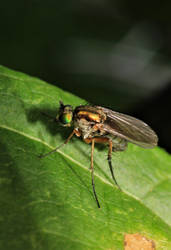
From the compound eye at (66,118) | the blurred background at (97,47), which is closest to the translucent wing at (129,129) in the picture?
the compound eye at (66,118)

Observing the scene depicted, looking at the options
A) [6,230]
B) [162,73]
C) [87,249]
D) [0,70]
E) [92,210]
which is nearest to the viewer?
[6,230]

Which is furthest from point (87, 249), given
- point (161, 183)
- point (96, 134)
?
point (96, 134)

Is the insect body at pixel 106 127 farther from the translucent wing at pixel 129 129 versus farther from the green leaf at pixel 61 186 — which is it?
the green leaf at pixel 61 186

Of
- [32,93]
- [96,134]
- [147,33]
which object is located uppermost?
[147,33]

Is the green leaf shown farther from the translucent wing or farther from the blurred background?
the blurred background

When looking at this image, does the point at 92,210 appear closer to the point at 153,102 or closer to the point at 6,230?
the point at 6,230

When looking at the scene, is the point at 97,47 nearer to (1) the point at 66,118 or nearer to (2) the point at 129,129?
(2) the point at 129,129
